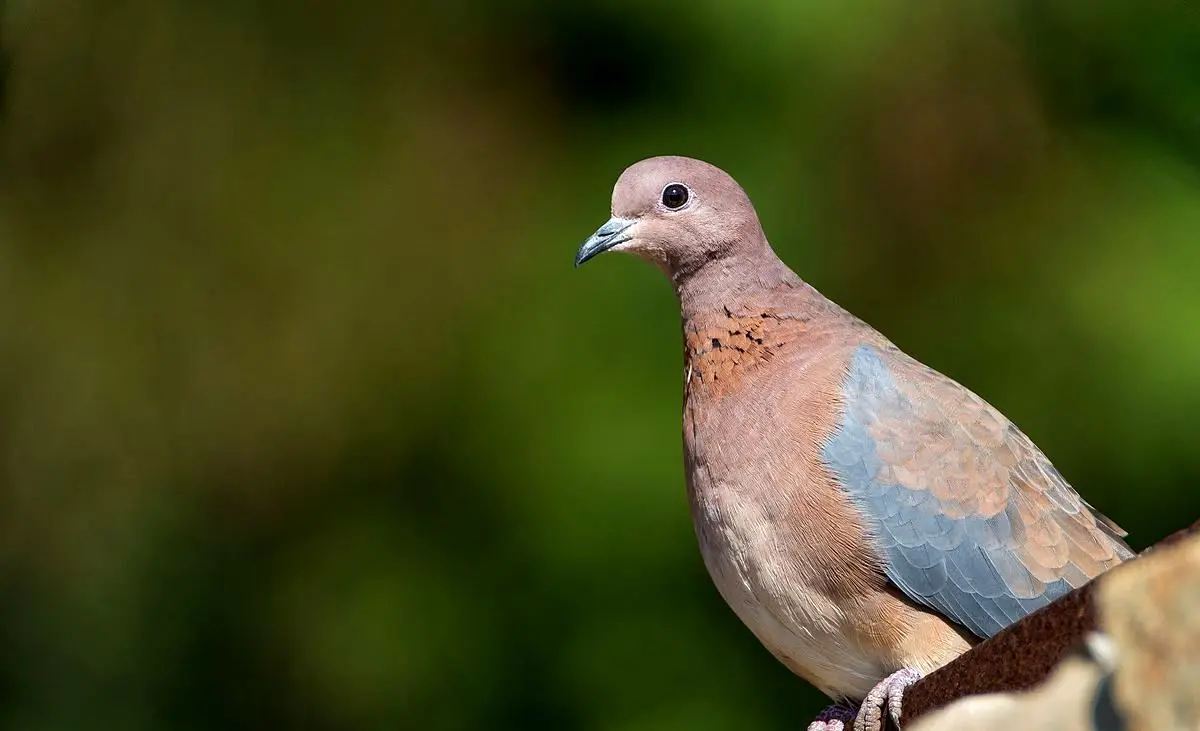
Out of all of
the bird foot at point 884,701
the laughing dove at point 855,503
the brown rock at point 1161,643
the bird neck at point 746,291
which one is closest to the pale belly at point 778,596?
the laughing dove at point 855,503

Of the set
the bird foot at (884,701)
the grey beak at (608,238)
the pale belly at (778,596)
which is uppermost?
the grey beak at (608,238)

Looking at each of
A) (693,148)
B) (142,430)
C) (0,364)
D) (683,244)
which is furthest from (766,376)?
(0,364)

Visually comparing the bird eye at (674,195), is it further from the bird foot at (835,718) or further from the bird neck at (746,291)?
the bird foot at (835,718)

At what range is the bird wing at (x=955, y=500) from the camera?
3088 millimetres

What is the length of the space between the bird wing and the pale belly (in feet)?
0.53

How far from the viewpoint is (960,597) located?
3.11m

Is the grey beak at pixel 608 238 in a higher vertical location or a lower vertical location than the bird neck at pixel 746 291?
higher

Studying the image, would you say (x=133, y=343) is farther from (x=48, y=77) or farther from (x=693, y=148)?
(x=693, y=148)

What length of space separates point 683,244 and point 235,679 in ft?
10.2

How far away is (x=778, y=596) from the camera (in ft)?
10.0

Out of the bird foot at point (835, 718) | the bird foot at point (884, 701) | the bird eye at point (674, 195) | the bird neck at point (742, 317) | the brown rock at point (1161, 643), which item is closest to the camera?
the brown rock at point (1161, 643)

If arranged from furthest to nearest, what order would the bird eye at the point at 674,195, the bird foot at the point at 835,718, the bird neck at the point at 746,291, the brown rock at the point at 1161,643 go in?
the bird eye at the point at 674,195, the bird neck at the point at 746,291, the bird foot at the point at 835,718, the brown rock at the point at 1161,643

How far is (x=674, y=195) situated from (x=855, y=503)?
92cm

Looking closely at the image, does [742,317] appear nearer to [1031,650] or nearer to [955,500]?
[955,500]
